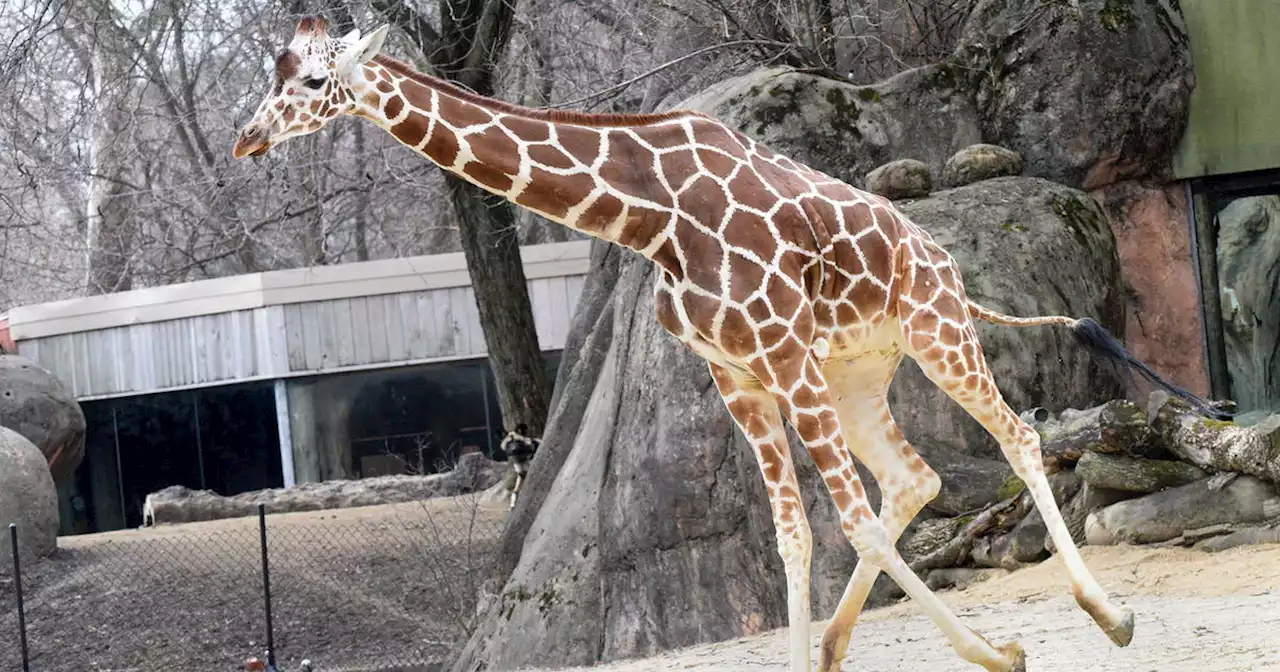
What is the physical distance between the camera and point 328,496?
1727cm

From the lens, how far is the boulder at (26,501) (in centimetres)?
1448

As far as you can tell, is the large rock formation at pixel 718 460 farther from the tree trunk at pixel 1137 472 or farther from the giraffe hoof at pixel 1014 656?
the giraffe hoof at pixel 1014 656

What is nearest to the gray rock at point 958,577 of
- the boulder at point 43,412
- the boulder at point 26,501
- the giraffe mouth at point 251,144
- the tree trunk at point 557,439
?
the tree trunk at point 557,439

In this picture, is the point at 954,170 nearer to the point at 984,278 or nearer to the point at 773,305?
the point at 984,278

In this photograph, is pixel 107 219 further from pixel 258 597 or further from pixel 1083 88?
pixel 1083 88

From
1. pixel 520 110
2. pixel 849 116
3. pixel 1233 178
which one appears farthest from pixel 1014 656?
pixel 1233 178

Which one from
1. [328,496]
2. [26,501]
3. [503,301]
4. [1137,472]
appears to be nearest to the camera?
[1137,472]

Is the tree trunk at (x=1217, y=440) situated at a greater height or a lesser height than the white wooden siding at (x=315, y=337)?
lesser

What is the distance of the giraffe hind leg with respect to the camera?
5688 mm

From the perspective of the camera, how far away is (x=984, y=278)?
895cm

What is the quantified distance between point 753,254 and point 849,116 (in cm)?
468

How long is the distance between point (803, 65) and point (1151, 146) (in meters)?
2.52

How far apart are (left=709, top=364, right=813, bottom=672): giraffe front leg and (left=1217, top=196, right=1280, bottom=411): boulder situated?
242 inches

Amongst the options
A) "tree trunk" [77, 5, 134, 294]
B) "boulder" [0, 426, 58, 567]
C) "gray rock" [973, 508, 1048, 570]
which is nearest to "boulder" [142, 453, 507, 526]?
"boulder" [0, 426, 58, 567]
